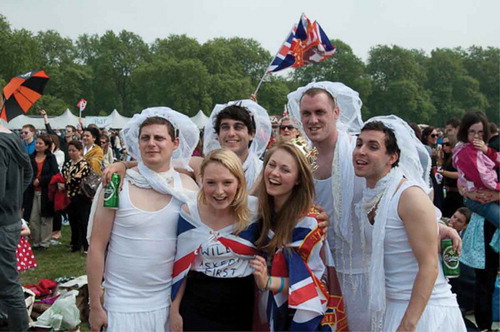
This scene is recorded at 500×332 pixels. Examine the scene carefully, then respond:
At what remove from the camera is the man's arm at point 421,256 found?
223 cm

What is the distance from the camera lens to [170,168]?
2.80 m

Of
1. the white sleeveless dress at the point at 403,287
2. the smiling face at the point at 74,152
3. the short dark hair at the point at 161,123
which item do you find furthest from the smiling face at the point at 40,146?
the white sleeveless dress at the point at 403,287

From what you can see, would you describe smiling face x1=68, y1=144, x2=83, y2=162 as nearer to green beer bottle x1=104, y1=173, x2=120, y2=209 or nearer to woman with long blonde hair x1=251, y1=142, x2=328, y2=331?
green beer bottle x1=104, y1=173, x2=120, y2=209

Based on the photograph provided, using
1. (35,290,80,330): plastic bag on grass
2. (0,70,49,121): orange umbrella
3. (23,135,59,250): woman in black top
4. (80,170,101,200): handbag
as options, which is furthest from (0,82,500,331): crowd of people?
(0,70,49,121): orange umbrella

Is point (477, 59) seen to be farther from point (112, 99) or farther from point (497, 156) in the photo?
point (497, 156)

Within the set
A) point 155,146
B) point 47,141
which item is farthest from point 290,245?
point 47,141

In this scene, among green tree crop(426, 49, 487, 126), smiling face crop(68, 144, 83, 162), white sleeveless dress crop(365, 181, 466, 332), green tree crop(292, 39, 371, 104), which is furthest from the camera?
green tree crop(426, 49, 487, 126)

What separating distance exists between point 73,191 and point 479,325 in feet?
20.2

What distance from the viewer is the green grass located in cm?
628

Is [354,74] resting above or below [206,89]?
above

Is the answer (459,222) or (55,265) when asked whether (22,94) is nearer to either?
(55,265)

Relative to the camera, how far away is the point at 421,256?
2.25m

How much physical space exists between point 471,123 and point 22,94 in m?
6.96

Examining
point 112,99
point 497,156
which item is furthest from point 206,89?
point 497,156
